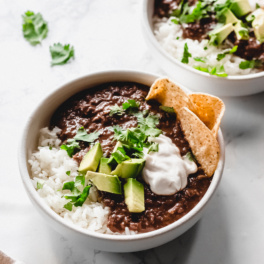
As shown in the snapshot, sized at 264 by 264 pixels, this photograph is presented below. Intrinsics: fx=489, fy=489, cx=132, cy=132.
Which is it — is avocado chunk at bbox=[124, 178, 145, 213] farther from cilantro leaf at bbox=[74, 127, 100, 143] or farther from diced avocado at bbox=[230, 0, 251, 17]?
diced avocado at bbox=[230, 0, 251, 17]

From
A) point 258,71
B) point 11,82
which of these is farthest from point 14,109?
point 258,71

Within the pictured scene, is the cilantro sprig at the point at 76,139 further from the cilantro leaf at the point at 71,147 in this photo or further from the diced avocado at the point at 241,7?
the diced avocado at the point at 241,7

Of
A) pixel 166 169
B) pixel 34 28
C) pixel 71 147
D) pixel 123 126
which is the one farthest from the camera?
pixel 34 28

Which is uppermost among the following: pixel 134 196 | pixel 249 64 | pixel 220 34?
pixel 220 34

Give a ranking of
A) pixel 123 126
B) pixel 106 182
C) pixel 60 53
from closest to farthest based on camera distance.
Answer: pixel 106 182 → pixel 123 126 → pixel 60 53

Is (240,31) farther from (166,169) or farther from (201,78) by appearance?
(166,169)

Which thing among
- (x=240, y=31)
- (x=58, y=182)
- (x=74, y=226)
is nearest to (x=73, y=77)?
(x=58, y=182)

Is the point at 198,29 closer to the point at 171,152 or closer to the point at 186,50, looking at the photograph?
the point at 186,50

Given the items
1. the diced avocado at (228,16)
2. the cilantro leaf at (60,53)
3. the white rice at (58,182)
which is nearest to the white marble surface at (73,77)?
the cilantro leaf at (60,53)
